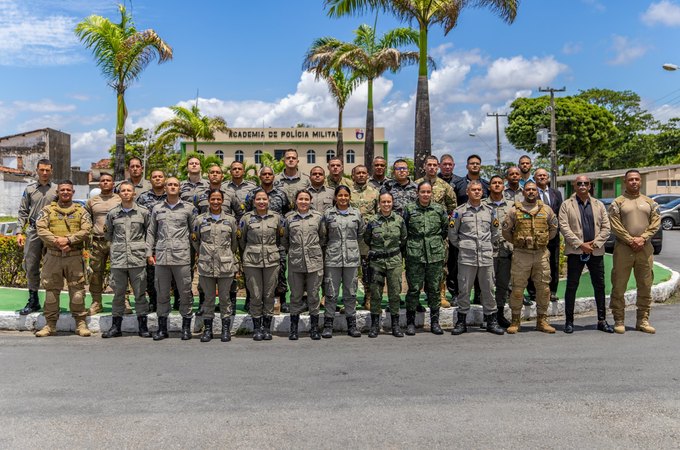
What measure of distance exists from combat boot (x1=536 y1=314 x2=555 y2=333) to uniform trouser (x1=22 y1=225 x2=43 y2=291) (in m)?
6.27

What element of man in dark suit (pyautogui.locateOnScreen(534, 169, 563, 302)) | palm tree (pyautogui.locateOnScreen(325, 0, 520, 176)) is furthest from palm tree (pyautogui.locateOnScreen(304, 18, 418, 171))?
man in dark suit (pyautogui.locateOnScreen(534, 169, 563, 302))

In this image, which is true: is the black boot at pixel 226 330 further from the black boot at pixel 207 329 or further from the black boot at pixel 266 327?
the black boot at pixel 266 327

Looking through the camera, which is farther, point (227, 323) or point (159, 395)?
point (227, 323)

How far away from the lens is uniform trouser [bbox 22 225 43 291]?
23.9ft

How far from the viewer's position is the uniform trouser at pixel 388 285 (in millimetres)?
6715

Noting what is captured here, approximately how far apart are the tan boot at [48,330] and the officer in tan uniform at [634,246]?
263 inches

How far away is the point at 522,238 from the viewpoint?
6793mm

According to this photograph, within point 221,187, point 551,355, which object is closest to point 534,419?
point 551,355

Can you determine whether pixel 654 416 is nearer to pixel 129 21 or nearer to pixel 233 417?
pixel 233 417

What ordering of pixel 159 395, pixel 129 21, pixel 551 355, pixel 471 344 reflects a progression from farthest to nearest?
pixel 129 21 < pixel 471 344 < pixel 551 355 < pixel 159 395

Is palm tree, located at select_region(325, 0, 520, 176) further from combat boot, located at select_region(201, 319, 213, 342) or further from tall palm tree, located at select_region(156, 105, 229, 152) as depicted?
tall palm tree, located at select_region(156, 105, 229, 152)

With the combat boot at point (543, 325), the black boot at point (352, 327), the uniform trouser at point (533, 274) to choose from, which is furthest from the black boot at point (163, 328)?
the combat boot at point (543, 325)

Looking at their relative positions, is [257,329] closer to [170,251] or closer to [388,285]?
[170,251]

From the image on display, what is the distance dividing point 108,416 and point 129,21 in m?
14.2
